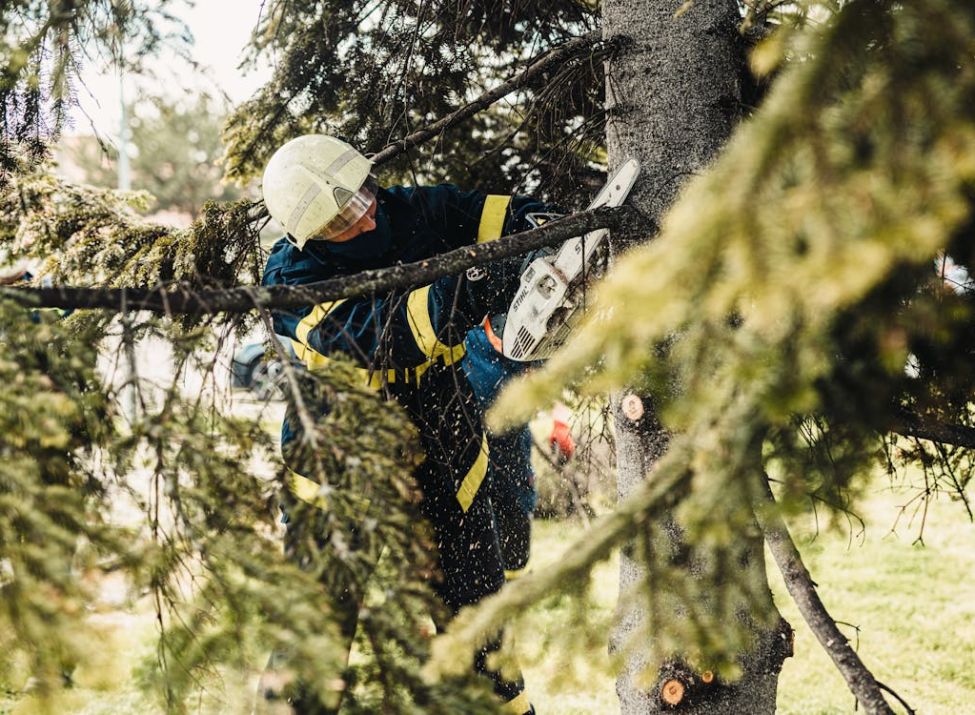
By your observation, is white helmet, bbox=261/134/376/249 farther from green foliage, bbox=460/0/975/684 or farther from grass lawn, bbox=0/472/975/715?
green foliage, bbox=460/0/975/684

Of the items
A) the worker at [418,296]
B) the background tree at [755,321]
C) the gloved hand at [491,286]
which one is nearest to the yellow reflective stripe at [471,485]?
the worker at [418,296]

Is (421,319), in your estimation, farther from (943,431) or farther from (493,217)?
(943,431)

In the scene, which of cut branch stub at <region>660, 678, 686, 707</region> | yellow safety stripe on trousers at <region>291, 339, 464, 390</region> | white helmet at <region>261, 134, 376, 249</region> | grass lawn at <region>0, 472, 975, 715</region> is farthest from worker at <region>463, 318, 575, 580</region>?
cut branch stub at <region>660, 678, 686, 707</region>

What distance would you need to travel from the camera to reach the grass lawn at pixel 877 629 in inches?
160

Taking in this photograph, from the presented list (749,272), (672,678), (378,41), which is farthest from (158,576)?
(378,41)

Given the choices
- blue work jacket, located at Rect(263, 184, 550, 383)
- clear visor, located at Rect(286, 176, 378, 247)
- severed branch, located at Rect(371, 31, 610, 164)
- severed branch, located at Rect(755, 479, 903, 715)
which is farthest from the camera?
clear visor, located at Rect(286, 176, 378, 247)

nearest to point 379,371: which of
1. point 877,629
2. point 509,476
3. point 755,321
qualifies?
point 509,476

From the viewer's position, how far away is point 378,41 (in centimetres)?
321

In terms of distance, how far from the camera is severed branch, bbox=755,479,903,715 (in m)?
1.74

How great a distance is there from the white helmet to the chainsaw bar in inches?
36.8

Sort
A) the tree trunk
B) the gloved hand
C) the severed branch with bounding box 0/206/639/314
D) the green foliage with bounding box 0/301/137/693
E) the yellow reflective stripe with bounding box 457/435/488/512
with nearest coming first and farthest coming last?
1. the green foliage with bounding box 0/301/137/693
2. the severed branch with bounding box 0/206/639/314
3. the tree trunk
4. the gloved hand
5. the yellow reflective stripe with bounding box 457/435/488/512

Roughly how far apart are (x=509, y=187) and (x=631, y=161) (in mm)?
1958

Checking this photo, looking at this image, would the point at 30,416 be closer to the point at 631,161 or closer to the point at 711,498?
the point at 711,498

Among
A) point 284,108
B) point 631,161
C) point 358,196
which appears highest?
point 284,108
